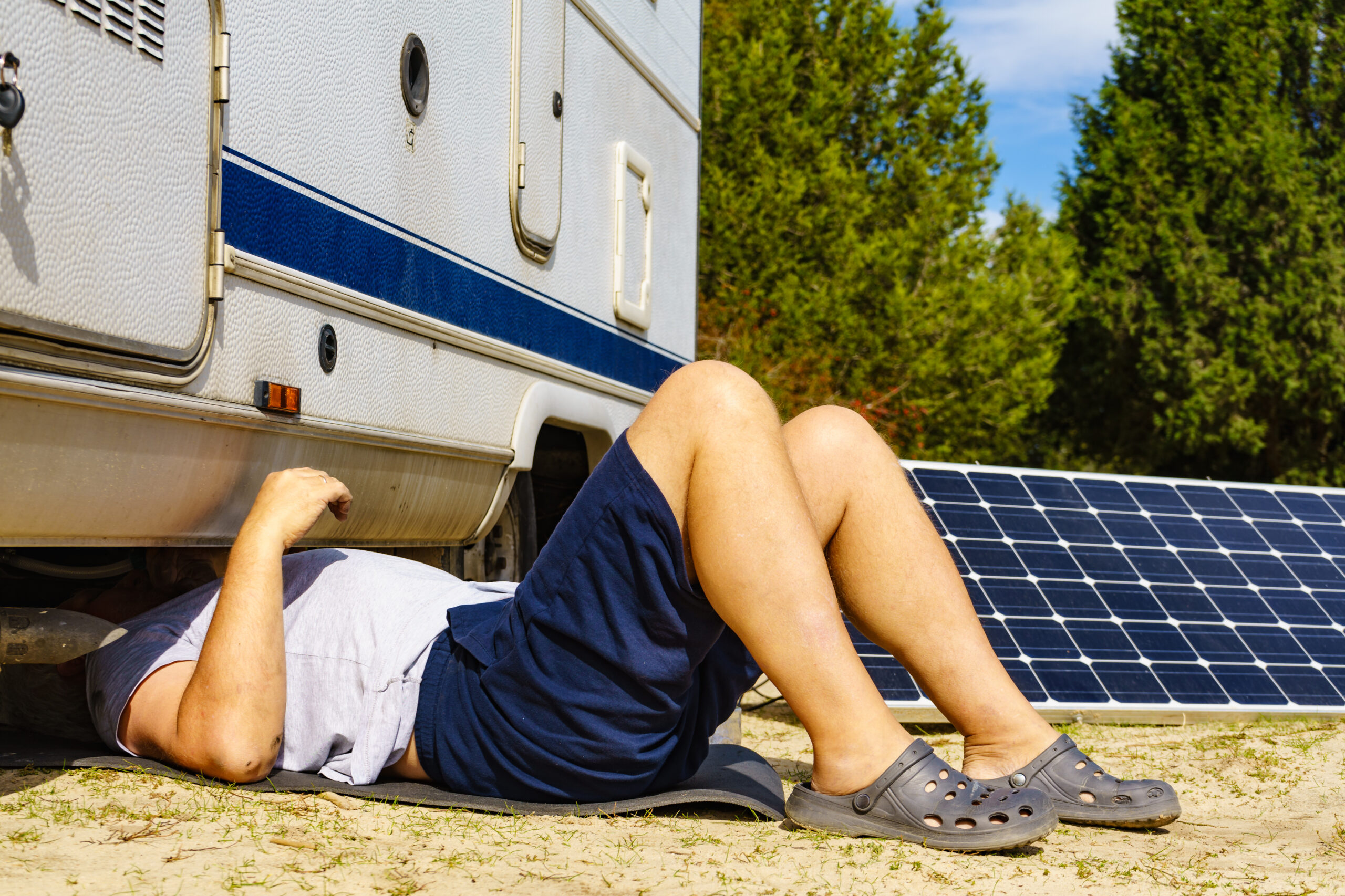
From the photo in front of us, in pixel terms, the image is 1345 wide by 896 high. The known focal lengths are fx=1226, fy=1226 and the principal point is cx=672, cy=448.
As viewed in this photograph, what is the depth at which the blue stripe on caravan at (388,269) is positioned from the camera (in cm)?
259

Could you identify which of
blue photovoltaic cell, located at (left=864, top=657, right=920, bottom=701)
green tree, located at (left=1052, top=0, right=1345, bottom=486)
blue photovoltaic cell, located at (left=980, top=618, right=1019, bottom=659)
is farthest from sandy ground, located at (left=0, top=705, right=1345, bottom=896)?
green tree, located at (left=1052, top=0, right=1345, bottom=486)

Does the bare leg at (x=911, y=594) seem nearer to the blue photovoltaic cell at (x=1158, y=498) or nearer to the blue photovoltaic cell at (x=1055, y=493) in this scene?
the blue photovoltaic cell at (x=1055, y=493)

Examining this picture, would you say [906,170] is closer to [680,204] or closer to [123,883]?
[680,204]

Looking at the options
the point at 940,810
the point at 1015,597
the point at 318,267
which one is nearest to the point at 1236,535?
the point at 1015,597

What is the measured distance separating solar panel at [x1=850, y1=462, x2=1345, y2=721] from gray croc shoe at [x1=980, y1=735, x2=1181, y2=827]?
149cm

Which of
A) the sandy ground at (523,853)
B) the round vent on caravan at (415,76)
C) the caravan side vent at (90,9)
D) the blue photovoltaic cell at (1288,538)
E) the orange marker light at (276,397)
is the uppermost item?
the round vent on caravan at (415,76)

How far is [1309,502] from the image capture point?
18.5 ft

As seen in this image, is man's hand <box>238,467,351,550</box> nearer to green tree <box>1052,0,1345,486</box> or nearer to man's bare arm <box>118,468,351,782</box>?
man's bare arm <box>118,468,351,782</box>

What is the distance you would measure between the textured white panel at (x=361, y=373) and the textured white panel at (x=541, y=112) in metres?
0.51

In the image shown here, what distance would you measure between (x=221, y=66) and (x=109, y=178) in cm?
44

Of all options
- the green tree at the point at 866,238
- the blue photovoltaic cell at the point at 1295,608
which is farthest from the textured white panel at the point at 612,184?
the green tree at the point at 866,238

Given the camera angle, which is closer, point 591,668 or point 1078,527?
point 591,668

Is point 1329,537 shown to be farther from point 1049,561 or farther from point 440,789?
point 440,789

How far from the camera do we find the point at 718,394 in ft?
7.25
